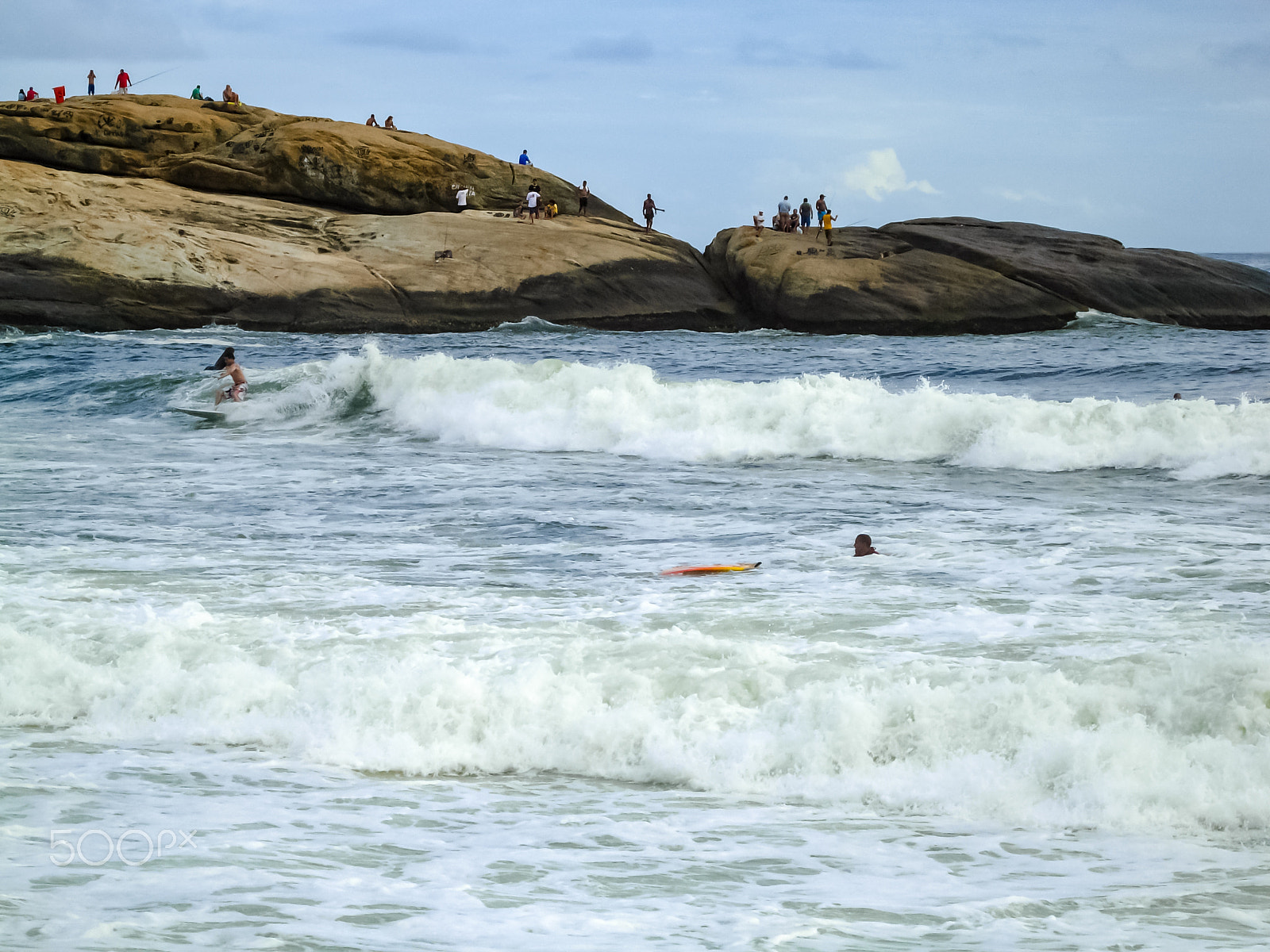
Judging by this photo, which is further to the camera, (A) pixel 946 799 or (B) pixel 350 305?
(B) pixel 350 305

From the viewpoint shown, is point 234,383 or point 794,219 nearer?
point 234,383

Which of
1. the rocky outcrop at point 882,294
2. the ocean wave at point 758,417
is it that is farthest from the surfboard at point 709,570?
the rocky outcrop at point 882,294

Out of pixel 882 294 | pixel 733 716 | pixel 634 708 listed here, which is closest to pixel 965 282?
pixel 882 294

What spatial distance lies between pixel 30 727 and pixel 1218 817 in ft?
16.4

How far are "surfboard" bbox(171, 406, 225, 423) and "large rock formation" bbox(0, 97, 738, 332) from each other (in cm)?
1141

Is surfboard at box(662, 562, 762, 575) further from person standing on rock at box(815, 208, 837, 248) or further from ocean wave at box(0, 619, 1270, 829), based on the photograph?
person standing on rock at box(815, 208, 837, 248)

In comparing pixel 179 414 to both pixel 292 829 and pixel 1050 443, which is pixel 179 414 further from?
pixel 292 829

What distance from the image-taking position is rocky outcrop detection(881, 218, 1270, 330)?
30.9 m

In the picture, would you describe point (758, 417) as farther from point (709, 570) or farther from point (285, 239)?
point (285, 239)

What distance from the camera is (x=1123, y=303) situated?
30.9m

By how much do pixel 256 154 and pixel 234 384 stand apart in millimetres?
17583

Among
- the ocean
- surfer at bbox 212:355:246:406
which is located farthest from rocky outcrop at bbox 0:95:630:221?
the ocean

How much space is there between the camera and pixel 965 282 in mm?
30297

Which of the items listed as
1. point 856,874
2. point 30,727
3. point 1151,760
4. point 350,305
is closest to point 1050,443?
point 1151,760
